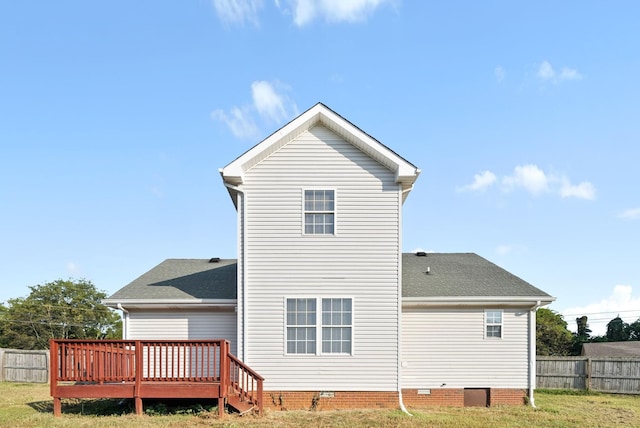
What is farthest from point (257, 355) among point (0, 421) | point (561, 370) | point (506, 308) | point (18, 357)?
point (18, 357)

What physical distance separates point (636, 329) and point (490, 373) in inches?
1889

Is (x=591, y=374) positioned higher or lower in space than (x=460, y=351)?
lower

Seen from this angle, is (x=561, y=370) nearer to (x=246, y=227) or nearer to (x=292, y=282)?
(x=292, y=282)

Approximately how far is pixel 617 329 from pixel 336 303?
170 feet

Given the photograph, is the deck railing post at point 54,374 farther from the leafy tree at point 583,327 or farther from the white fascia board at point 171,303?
the leafy tree at point 583,327

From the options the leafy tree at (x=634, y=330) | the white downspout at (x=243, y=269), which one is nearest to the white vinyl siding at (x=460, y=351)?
the white downspout at (x=243, y=269)

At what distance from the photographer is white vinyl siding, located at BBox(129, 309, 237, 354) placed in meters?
13.4

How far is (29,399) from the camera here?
14.7m

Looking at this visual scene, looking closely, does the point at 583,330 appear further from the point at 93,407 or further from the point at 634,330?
the point at 93,407

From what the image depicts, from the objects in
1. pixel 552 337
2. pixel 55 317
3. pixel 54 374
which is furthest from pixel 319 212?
pixel 55 317

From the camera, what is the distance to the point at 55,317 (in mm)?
46312

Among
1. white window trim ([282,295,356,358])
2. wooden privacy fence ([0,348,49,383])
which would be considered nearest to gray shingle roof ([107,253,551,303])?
white window trim ([282,295,356,358])

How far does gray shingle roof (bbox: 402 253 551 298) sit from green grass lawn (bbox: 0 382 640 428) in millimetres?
3028

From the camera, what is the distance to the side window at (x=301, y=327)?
12406 millimetres
